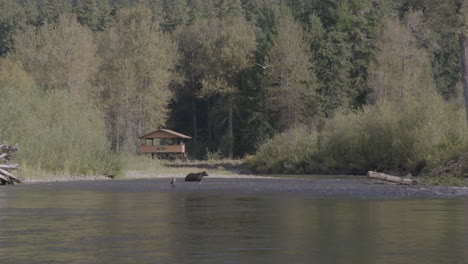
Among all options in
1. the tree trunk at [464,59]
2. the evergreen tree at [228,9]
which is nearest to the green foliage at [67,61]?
the evergreen tree at [228,9]

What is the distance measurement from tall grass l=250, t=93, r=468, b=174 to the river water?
21.4 meters

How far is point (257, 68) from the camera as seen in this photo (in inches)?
3359

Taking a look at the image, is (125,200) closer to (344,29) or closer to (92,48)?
(92,48)

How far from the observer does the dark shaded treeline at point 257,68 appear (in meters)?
82.1

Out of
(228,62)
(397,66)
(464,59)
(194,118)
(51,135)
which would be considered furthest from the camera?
(194,118)

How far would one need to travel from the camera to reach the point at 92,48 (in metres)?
83.2

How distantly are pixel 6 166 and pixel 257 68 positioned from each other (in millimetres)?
A: 50769

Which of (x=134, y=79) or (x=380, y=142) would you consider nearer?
(x=380, y=142)

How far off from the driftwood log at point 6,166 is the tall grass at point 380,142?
2046cm

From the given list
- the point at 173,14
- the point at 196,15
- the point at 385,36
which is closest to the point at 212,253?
the point at 385,36

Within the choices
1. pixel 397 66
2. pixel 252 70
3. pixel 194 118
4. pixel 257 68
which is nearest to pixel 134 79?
pixel 252 70

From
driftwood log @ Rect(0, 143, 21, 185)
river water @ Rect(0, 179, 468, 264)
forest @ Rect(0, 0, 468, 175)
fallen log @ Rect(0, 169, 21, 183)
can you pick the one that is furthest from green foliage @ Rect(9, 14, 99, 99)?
river water @ Rect(0, 179, 468, 264)

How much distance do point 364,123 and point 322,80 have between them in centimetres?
2858

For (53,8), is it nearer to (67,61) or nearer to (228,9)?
(228,9)
